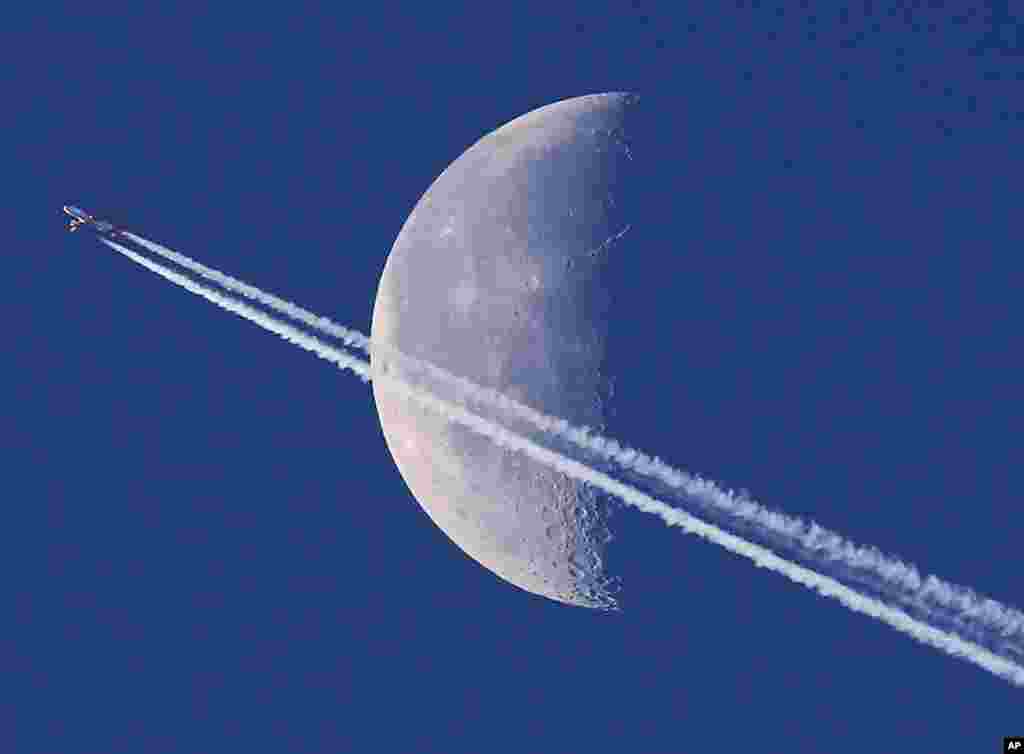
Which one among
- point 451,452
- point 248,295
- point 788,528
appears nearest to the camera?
point 788,528

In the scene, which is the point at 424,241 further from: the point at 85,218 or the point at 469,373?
the point at 85,218

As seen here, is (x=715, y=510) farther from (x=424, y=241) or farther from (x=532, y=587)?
(x=424, y=241)

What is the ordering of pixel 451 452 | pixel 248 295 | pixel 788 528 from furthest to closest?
pixel 248 295, pixel 451 452, pixel 788 528

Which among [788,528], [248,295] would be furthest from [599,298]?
[248,295]

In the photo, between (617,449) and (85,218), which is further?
(85,218)

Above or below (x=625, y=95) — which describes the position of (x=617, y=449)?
below

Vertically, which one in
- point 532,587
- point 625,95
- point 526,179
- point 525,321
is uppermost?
point 625,95
